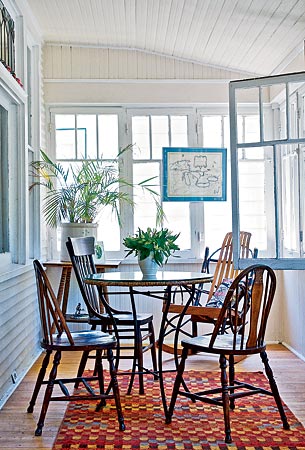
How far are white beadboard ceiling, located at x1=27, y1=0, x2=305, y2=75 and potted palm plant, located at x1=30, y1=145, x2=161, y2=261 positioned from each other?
1093 millimetres

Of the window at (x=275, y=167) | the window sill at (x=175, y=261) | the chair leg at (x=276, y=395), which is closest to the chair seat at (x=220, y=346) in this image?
the chair leg at (x=276, y=395)

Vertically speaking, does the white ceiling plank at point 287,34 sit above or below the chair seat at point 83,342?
above

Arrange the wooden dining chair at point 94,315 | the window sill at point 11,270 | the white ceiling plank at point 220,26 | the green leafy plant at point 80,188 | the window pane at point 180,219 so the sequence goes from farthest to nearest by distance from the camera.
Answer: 1. the window pane at point 180,219
2. the green leafy plant at point 80,188
3. the white ceiling plank at point 220,26
4. the window sill at point 11,270
5. the wooden dining chair at point 94,315

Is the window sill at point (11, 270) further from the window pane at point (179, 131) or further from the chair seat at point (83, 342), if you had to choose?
the window pane at point (179, 131)

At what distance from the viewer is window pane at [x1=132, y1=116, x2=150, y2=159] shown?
5.91 metres

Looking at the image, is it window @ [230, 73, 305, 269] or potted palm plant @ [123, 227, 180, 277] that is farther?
window @ [230, 73, 305, 269]

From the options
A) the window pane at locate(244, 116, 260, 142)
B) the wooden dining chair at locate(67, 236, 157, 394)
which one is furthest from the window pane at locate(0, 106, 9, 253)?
the window pane at locate(244, 116, 260, 142)

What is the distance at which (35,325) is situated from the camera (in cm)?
520

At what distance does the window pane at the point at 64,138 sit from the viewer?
5.91 m

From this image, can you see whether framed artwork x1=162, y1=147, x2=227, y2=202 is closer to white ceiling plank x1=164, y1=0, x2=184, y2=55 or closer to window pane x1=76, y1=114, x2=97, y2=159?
window pane x1=76, y1=114, x2=97, y2=159

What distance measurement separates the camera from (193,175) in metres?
5.86

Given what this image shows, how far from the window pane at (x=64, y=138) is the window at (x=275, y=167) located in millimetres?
1638

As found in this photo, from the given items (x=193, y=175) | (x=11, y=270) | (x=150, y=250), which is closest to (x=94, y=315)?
(x=150, y=250)

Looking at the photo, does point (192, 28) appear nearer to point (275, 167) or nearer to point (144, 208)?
point (275, 167)
